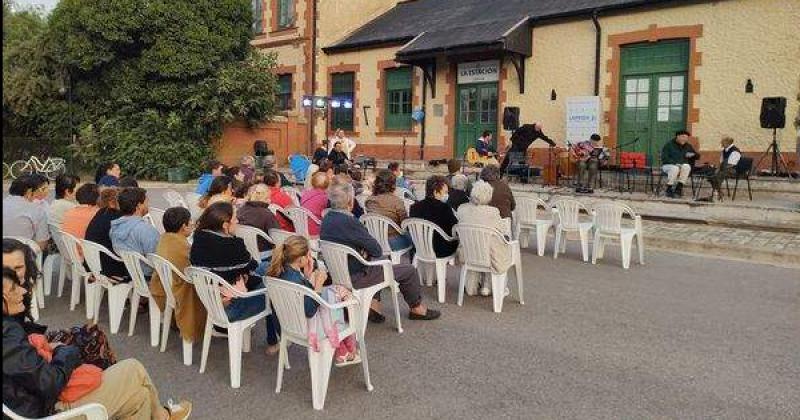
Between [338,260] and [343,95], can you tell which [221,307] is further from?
[343,95]

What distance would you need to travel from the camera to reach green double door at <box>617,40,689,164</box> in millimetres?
13844

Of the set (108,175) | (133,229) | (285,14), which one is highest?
(285,14)

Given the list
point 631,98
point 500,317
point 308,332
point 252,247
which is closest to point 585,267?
point 500,317

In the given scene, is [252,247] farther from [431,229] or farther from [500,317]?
[500,317]

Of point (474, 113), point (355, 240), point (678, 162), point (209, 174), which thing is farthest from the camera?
point (474, 113)

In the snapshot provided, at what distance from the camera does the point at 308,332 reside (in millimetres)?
3689

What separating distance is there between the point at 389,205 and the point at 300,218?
1.06 metres

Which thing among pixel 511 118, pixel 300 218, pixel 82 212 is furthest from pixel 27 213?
pixel 511 118

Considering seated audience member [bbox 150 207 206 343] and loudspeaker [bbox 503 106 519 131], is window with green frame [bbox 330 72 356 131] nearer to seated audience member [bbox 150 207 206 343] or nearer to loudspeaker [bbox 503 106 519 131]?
loudspeaker [bbox 503 106 519 131]

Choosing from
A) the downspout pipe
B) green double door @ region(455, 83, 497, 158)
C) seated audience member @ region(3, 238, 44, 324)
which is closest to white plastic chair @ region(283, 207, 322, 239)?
seated audience member @ region(3, 238, 44, 324)

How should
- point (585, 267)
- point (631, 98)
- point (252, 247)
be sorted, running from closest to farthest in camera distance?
point (252, 247)
point (585, 267)
point (631, 98)

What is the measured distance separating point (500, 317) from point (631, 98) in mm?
10591

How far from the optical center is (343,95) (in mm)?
21469

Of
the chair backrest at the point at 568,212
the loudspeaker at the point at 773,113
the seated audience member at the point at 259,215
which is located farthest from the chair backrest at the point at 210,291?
the loudspeaker at the point at 773,113
